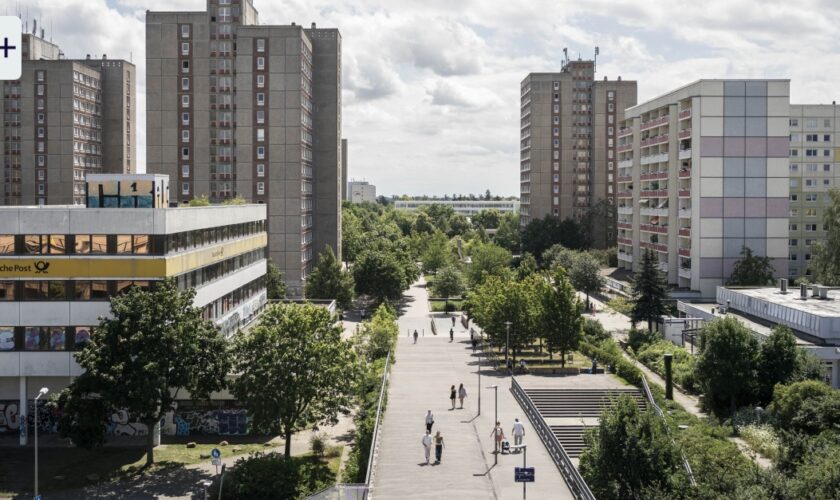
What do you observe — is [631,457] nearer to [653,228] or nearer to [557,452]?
[557,452]

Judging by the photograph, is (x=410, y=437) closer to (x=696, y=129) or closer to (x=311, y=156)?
(x=696, y=129)

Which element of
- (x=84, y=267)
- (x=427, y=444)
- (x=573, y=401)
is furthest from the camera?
(x=573, y=401)

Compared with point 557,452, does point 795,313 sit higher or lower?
higher

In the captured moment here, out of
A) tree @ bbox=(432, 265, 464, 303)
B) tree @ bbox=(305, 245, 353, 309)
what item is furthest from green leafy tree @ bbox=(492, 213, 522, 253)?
tree @ bbox=(305, 245, 353, 309)

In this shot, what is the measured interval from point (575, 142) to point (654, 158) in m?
56.5

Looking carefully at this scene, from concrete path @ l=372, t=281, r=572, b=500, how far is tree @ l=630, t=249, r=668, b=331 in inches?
651

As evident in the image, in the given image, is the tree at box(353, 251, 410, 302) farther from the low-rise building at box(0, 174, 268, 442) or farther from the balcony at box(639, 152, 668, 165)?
the low-rise building at box(0, 174, 268, 442)

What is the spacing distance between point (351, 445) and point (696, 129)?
185 feet

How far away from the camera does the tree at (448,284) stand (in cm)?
11550

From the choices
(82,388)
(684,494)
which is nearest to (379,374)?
(82,388)

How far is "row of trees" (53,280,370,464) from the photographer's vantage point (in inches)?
1783

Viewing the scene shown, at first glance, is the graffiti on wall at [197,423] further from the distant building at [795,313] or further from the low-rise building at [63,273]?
the distant building at [795,313]

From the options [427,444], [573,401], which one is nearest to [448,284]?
[573,401]

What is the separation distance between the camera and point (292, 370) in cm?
4525
